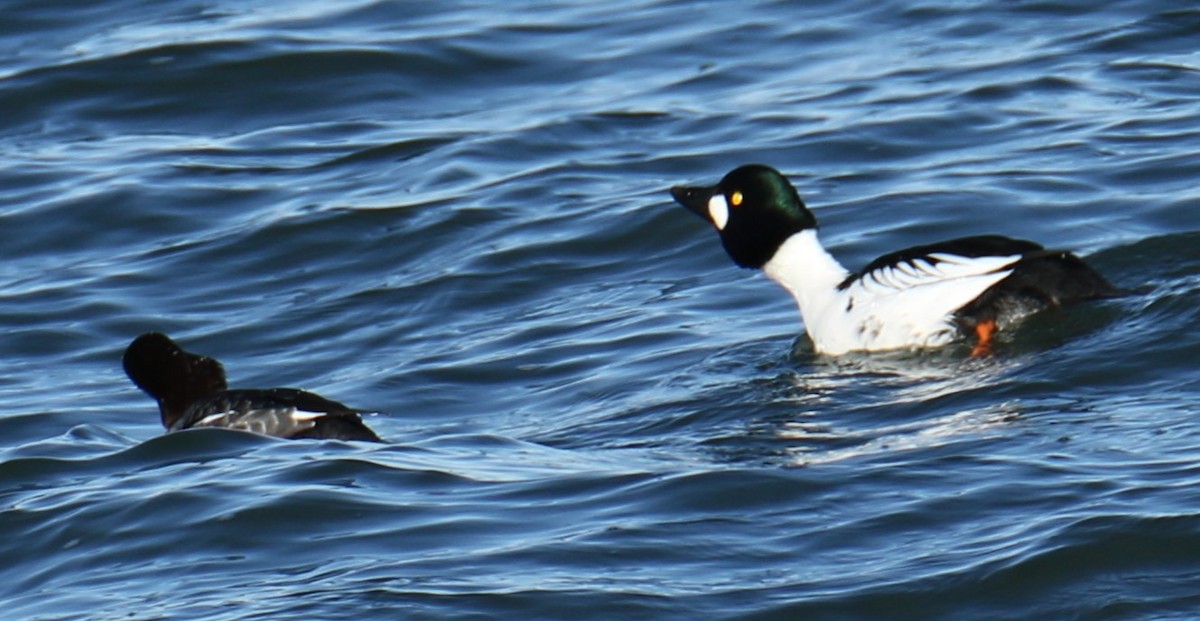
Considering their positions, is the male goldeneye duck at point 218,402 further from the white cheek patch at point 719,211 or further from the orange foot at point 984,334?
the orange foot at point 984,334

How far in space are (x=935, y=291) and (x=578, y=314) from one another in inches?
105

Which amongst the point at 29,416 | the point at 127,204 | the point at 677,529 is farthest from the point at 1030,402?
the point at 127,204

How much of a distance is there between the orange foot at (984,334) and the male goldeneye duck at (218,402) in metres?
2.59

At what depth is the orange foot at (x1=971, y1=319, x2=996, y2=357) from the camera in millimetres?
9555

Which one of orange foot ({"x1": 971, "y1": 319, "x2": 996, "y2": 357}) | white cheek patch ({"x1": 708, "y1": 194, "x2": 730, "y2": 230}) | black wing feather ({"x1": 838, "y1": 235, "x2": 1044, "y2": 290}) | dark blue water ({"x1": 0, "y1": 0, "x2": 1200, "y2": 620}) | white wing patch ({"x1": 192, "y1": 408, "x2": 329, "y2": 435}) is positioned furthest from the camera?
white cheek patch ({"x1": 708, "y1": 194, "x2": 730, "y2": 230})

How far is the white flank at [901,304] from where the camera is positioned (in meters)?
9.71

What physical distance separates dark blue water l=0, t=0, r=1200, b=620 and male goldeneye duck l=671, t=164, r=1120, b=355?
0.16 m

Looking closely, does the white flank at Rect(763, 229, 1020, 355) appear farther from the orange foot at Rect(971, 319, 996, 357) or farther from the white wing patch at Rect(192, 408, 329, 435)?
the white wing patch at Rect(192, 408, 329, 435)

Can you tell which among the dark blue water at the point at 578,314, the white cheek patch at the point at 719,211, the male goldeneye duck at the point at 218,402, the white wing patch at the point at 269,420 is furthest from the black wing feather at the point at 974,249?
the white wing patch at the point at 269,420

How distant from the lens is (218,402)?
9.50 m

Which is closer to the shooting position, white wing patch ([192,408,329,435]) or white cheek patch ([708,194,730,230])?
white wing patch ([192,408,329,435])

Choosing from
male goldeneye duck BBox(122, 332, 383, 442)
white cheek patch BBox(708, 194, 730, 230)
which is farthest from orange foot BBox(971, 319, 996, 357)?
male goldeneye duck BBox(122, 332, 383, 442)

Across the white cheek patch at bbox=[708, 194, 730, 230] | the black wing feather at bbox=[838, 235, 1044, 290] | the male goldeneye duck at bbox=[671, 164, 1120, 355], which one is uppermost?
the white cheek patch at bbox=[708, 194, 730, 230]

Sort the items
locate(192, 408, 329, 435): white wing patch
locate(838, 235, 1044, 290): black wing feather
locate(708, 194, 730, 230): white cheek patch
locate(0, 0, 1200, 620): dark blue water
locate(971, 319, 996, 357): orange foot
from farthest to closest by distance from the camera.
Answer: locate(708, 194, 730, 230): white cheek patch
locate(838, 235, 1044, 290): black wing feather
locate(971, 319, 996, 357): orange foot
locate(192, 408, 329, 435): white wing patch
locate(0, 0, 1200, 620): dark blue water
